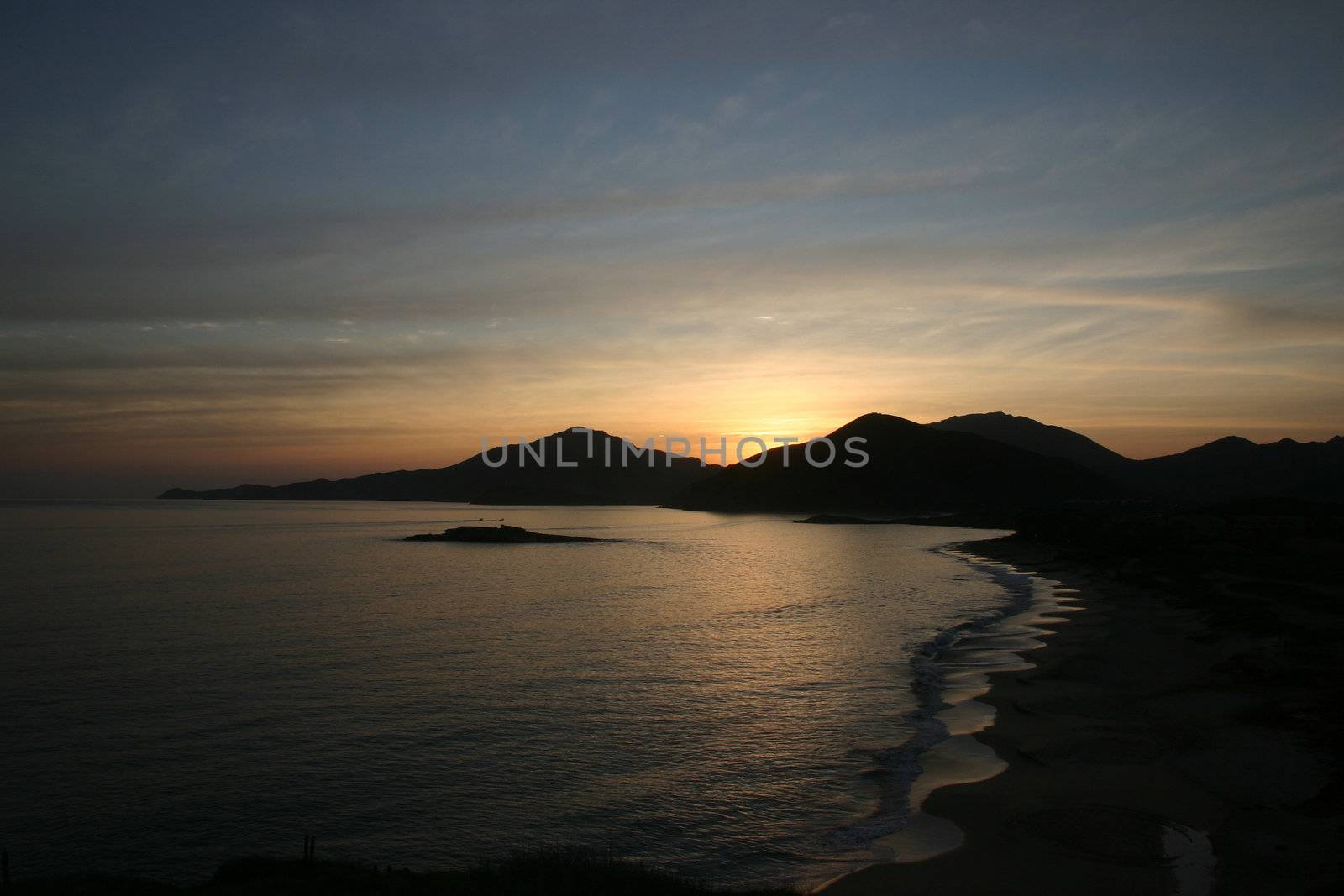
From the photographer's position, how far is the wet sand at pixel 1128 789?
12414 millimetres

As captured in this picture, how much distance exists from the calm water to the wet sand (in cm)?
151

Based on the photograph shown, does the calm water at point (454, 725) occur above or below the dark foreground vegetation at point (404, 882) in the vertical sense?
below

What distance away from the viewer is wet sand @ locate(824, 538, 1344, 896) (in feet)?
40.7

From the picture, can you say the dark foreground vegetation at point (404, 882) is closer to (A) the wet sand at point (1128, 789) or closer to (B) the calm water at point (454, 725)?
(B) the calm water at point (454, 725)

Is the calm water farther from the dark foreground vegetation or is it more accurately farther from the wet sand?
the dark foreground vegetation

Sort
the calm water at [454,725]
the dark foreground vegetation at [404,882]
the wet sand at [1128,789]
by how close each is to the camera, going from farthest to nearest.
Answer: the calm water at [454,725]
the wet sand at [1128,789]
the dark foreground vegetation at [404,882]

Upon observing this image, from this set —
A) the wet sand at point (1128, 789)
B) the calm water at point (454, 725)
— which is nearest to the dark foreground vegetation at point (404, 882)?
the calm water at point (454, 725)

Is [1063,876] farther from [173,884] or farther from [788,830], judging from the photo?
[173,884]

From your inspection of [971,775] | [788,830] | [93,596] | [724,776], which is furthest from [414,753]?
[93,596]

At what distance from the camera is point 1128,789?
16.1 meters

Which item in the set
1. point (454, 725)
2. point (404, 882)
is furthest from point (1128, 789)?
point (454, 725)

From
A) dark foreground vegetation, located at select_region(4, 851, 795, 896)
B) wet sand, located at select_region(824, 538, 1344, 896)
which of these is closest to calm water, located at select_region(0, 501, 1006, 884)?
wet sand, located at select_region(824, 538, 1344, 896)

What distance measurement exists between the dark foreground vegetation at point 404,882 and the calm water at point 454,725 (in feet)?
5.88

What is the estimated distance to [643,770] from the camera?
18.0 m
